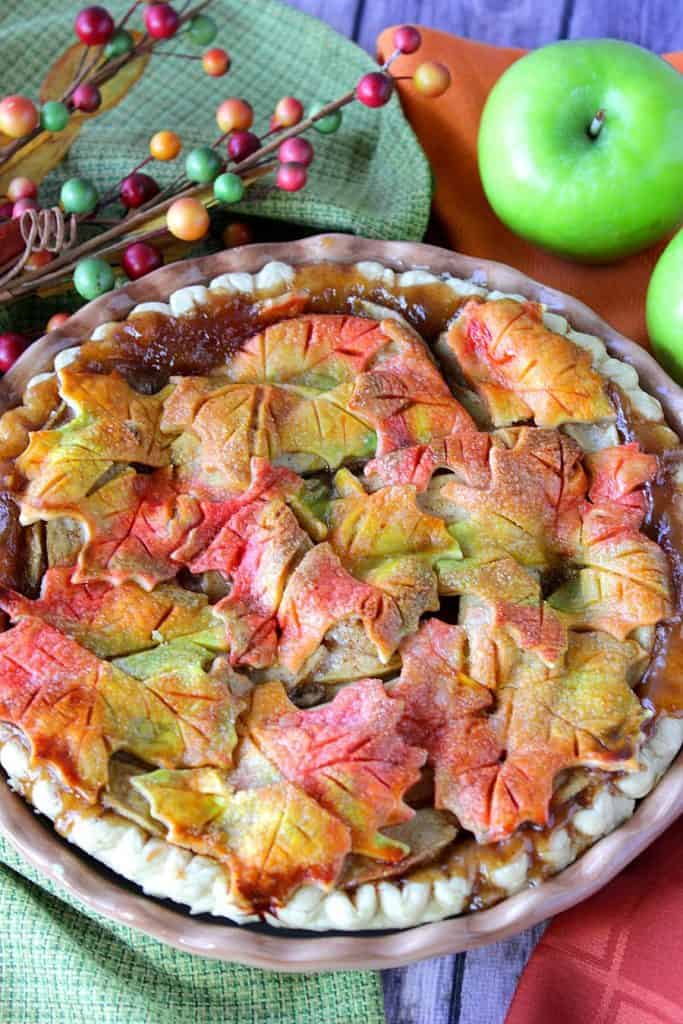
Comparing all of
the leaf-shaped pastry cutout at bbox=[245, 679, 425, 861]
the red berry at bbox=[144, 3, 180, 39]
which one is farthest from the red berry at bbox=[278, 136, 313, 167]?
the leaf-shaped pastry cutout at bbox=[245, 679, 425, 861]

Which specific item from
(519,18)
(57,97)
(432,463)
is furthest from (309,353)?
(519,18)

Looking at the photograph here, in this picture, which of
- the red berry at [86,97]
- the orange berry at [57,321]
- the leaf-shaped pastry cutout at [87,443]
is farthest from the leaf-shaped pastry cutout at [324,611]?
the red berry at [86,97]

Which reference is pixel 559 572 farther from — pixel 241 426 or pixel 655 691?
pixel 241 426

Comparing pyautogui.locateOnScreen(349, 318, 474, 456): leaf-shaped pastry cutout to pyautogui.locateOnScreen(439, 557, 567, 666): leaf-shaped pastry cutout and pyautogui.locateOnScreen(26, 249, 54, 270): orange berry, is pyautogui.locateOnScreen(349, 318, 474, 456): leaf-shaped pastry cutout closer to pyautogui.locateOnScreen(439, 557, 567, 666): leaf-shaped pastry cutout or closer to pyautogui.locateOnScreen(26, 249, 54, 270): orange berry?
pyautogui.locateOnScreen(439, 557, 567, 666): leaf-shaped pastry cutout

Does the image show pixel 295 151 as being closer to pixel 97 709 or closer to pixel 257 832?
pixel 97 709

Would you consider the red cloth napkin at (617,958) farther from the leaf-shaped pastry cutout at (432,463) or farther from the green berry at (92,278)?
the green berry at (92,278)
